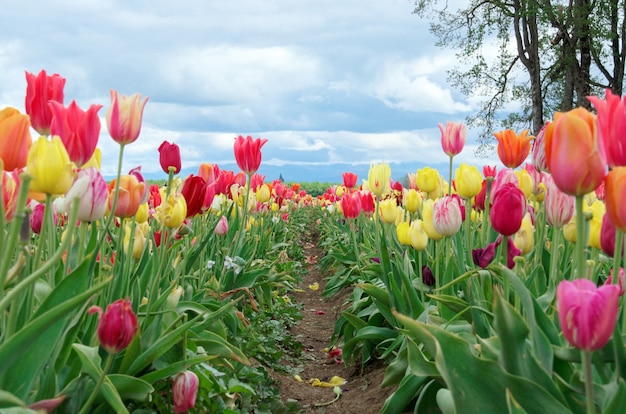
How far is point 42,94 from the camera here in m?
2.24

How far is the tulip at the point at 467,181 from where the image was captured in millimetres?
3113

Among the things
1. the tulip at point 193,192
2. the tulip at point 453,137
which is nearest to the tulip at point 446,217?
the tulip at point 453,137

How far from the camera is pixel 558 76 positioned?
2555 cm

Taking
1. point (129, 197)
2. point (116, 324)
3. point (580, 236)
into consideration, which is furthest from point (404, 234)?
point (116, 324)

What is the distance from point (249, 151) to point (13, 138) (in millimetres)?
2131

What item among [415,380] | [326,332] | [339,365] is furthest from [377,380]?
[326,332]

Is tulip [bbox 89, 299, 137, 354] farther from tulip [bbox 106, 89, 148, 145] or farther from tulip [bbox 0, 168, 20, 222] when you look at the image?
tulip [bbox 106, 89, 148, 145]

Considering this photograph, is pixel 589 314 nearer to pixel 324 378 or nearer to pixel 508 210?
pixel 508 210

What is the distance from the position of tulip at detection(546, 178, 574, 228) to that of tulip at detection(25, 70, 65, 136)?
1.74 m

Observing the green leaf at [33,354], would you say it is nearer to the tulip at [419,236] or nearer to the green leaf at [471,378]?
the green leaf at [471,378]

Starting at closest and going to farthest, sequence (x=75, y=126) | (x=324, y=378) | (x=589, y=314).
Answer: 1. (x=589, y=314)
2. (x=75, y=126)
3. (x=324, y=378)

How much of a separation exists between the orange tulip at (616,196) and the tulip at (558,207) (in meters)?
0.82

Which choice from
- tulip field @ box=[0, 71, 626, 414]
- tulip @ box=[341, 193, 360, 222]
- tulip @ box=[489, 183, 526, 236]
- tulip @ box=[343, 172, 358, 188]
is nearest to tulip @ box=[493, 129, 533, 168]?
tulip field @ box=[0, 71, 626, 414]

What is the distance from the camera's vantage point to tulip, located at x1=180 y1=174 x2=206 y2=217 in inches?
106
